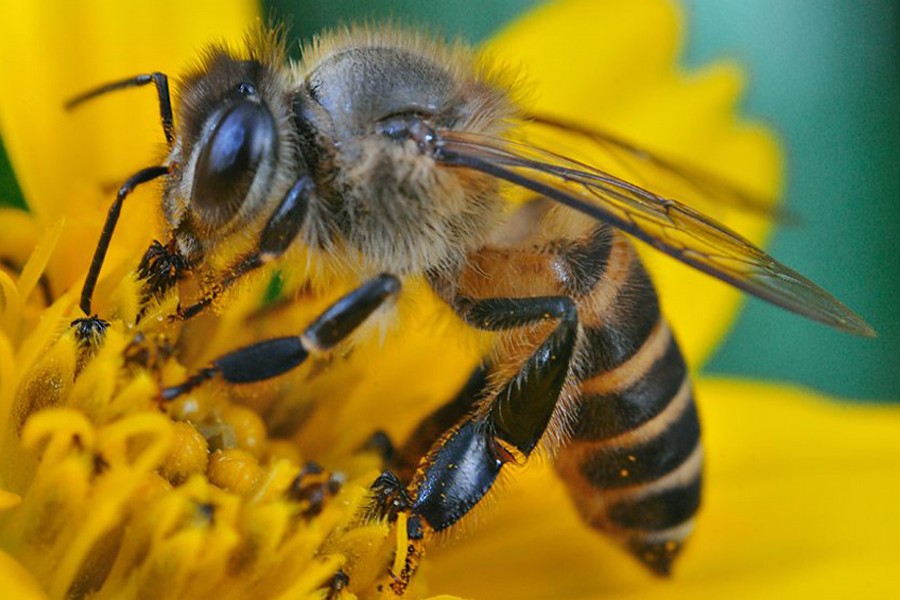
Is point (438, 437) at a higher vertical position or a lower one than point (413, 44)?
lower

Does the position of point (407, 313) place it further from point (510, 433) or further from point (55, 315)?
point (55, 315)

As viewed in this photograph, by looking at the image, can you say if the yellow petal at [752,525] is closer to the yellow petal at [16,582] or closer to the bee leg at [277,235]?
the bee leg at [277,235]

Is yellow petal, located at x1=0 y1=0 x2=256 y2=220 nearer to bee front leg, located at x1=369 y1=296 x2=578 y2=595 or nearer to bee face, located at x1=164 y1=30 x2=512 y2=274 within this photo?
bee face, located at x1=164 y1=30 x2=512 y2=274

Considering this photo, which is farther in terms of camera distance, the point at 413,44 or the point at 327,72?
the point at 413,44

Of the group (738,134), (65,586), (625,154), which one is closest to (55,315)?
(65,586)

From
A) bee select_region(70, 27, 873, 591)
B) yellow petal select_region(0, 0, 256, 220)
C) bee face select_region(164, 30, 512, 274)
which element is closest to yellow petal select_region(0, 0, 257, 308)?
yellow petal select_region(0, 0, 256, 220)

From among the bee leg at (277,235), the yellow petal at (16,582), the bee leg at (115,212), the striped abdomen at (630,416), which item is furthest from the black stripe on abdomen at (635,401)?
the yellow petal at (16,582)
